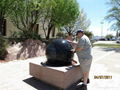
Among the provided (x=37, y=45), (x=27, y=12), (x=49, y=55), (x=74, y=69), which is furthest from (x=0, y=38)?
(x=74, y=69)

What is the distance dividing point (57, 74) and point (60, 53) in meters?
0.78

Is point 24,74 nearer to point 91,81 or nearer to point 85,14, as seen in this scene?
point 91,81

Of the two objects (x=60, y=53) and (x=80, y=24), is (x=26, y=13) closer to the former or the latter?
(x=60, y=53)

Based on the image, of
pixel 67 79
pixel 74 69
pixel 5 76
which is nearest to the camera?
pixel 67 79

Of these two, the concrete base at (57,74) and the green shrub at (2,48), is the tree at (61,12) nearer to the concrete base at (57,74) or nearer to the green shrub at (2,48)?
the green shrub at (2,48)

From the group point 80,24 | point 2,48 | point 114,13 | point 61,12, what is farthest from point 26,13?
point 80,24

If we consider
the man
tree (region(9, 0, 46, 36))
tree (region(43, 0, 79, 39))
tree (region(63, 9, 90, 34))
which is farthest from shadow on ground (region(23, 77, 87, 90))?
tree (region(63, 9, 90, 34))

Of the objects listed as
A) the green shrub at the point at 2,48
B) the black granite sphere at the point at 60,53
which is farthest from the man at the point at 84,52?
the green shrub at the point at 2,48

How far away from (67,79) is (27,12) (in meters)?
9.94

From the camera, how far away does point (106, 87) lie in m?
4.74

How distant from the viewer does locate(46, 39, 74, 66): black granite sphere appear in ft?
15.9

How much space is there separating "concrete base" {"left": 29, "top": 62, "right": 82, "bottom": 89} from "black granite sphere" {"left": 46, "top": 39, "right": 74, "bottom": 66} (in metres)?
0.35

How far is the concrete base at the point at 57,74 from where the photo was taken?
14.1ft

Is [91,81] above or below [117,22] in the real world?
below
